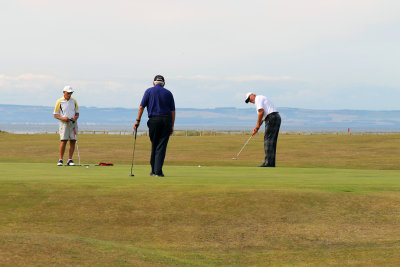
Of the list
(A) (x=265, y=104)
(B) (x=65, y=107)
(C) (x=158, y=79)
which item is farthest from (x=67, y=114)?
(A) (x=265, y=104)

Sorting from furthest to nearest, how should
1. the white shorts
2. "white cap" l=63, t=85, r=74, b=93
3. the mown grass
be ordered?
the white shorts
"white cap" l=63, t=85, r=74, b=93
the mown grass

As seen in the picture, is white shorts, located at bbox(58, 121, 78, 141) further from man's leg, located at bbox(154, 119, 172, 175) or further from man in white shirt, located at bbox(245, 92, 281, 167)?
man in white shirt, located at bbox(245, 92, 281, 167)

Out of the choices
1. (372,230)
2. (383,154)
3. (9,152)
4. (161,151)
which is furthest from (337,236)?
(9,152)

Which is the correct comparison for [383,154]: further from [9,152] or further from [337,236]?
[337,236]

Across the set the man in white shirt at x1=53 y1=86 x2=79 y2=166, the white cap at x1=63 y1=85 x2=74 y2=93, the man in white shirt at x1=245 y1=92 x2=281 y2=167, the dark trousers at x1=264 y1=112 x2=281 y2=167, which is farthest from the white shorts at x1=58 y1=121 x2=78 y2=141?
the dark trousers at x1=264 y1=112 x2=281 y2=167

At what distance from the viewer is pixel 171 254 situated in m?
8.41

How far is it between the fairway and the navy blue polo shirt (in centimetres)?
294

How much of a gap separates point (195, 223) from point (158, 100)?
5386 millimetres

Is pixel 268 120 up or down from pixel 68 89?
down

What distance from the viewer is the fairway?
7906 mm

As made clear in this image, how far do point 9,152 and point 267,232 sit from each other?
27.9 metres

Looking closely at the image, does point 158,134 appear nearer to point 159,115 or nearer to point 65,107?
point 159,115

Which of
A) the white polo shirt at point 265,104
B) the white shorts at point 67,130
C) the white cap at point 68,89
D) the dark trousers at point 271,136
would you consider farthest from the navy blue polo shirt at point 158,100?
the dark trousers at point 271,136

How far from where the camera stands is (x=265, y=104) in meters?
19.6
